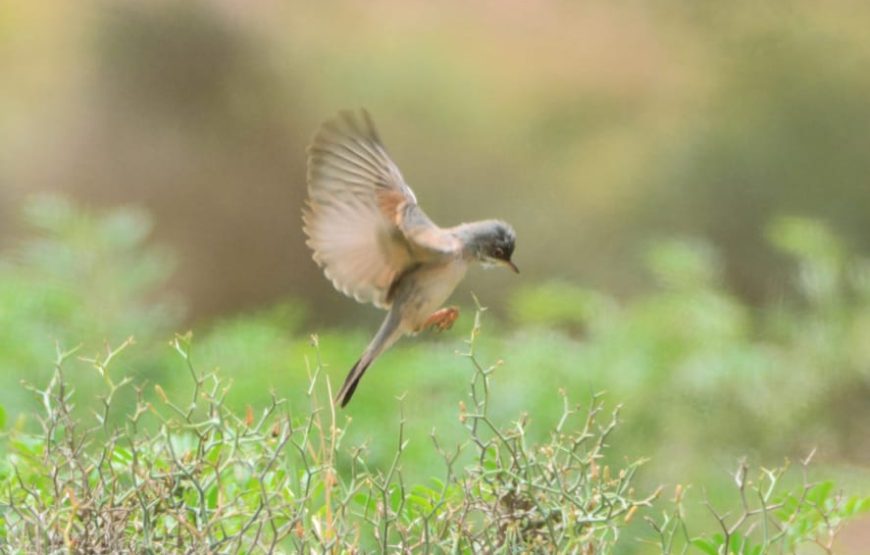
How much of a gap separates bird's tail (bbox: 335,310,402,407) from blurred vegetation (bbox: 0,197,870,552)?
29 cm

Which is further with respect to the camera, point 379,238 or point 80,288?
point 80,288

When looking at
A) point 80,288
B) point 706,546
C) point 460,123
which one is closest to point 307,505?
point 706,546

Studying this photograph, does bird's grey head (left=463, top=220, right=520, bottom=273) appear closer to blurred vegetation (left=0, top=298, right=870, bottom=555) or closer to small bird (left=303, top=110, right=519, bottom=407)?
small bird (left=303, top=110, right=519, bottom=407)

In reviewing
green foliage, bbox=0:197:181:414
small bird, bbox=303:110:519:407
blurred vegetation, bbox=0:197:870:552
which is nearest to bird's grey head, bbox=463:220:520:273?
small bird, bbox=303:110:519:407

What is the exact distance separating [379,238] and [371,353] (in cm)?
8

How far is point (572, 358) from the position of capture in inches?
75.0

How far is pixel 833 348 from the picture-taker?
2.21m

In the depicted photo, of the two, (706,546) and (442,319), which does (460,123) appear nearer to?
(442,319)

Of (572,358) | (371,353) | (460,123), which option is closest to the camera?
(371,353)

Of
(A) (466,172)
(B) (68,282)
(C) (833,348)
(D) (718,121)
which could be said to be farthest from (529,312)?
(D) (718,121)

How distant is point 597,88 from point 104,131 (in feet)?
3.38

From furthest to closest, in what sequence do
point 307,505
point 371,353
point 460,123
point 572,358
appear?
point 460,123 → point 572,358 → point 371,353 → point 307,505

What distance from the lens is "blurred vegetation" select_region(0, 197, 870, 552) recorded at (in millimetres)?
1579

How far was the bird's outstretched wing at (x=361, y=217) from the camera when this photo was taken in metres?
1.02
